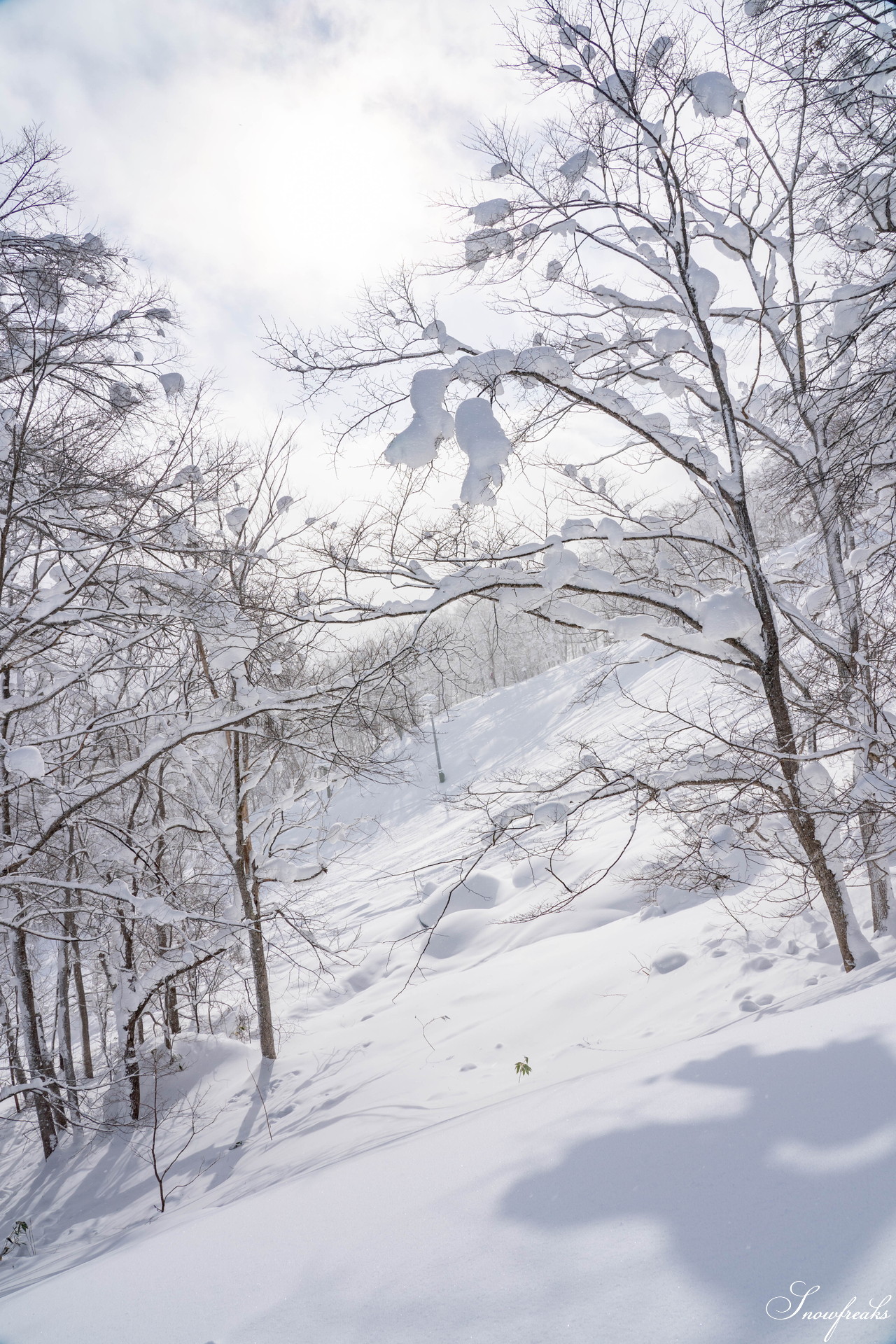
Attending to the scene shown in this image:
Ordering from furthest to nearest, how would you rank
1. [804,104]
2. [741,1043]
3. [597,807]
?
[597,807] < [804,104] < [741,1043]

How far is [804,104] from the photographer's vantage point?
3400 mm

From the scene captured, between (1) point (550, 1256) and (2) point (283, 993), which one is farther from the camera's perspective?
(2) point (283, 993)

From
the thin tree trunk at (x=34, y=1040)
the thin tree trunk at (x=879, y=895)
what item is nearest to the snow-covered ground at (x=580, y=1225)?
the thin tree trunk at (x=879, y=895)

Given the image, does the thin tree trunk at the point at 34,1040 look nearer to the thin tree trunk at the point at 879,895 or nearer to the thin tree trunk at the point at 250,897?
the thin tree trunk at the point at 250,897

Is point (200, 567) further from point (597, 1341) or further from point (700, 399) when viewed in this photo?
point (597, 1341)

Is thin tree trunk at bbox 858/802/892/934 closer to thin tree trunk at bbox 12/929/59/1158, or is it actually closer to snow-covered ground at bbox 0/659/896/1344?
snow-covered ground at bbox 0/659/896/1344

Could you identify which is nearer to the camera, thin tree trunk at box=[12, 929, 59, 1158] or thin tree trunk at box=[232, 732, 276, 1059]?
thin tree trunk at box=[12, 929, 59, 1158]

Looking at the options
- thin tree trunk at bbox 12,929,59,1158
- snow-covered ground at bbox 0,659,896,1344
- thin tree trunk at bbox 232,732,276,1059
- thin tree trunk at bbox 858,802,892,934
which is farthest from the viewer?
thin tree trunk at bbox 232,732,276,1059

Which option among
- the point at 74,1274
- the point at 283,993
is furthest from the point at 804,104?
the point at 283,993

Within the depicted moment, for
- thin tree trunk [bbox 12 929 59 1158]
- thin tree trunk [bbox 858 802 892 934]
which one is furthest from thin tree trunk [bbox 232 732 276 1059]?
thin tree trunk [bbox 858 802 892 934]

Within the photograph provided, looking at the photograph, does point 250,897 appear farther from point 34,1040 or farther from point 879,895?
point 879,895

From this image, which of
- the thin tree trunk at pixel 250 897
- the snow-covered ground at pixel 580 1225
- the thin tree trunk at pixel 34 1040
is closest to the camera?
the snow-covered ground at pixel 580 1225

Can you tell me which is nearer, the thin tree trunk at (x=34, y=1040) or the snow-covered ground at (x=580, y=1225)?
the snow-covered ground at (x=580, y=1225)

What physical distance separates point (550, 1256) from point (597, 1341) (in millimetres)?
253
